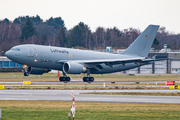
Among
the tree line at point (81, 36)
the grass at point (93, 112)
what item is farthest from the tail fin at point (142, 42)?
the tree line at point (81, 36)

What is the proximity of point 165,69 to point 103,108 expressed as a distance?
221 ft

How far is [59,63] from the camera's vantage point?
4759 cm

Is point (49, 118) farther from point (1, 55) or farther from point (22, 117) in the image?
point (1, 55)

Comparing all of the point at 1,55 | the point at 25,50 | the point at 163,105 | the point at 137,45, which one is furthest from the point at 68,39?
the point at 163,105

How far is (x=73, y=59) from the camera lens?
49.3m

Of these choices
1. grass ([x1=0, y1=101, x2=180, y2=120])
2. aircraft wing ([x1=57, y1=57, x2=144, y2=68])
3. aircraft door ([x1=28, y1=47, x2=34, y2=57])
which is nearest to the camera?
grass ([x1=0, y1=101, x2=180, y2=120])

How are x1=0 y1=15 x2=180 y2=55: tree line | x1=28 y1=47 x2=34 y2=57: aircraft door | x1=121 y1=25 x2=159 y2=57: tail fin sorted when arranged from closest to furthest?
x1=28 y1=47 x2=34 y2=57: aircraft door
x1=121 y1=25 x2=159 y2=57: tail fin
x1=0 y1=15 x2=180 y2=55: tree line

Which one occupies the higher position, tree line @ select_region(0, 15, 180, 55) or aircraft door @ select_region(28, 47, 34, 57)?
tree line @ select_region(0, 15, 180, 55)

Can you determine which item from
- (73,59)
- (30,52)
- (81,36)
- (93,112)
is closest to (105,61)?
(73,59)

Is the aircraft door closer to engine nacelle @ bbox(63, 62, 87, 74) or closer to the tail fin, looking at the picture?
engine nacelle @ bbox(63, 62, 87, 74)

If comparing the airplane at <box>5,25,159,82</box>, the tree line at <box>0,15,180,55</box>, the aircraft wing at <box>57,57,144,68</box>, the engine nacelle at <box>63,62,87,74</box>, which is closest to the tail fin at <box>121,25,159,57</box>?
the airplane at <box>5,25,159,82</box>

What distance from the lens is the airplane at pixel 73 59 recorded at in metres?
45.4

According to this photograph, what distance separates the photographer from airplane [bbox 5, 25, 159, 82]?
45.4 metres

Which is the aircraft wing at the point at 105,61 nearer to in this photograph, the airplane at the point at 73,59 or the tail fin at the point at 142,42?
the airplane at the point at 73,59
